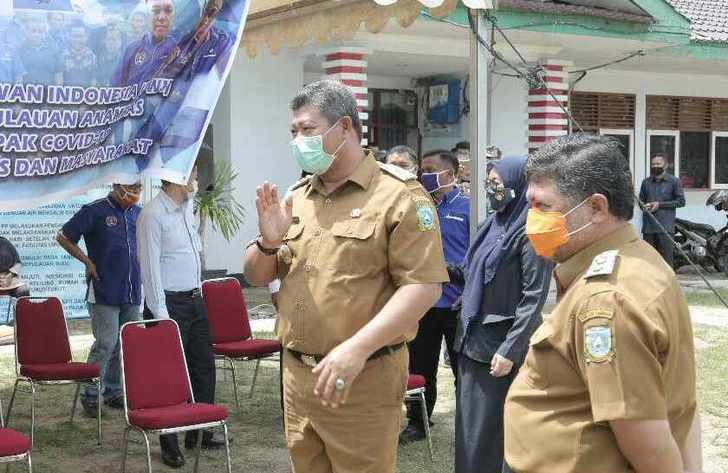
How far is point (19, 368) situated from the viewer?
20.1 ft

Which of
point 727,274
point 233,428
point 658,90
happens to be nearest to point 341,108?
point 233,428

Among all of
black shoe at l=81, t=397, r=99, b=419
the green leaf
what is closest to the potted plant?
the green leaf

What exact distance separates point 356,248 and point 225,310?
3.97 metres

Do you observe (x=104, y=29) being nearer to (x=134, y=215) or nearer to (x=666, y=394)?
(x=134, y=215)

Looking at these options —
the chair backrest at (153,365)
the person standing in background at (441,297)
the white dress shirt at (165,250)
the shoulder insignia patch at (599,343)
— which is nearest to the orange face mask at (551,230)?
the shoulder insignia patch at (599,343)

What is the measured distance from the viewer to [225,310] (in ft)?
22.7

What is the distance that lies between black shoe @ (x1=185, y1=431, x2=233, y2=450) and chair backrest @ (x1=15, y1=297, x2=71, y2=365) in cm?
98

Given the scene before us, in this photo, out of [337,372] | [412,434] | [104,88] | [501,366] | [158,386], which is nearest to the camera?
[337,372]

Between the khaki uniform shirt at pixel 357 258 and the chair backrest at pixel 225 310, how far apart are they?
3715 millimetres

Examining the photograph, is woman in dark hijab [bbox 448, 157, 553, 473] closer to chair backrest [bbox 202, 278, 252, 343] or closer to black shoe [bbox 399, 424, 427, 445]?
black shoe [bbox 399, 424, 427, 445]

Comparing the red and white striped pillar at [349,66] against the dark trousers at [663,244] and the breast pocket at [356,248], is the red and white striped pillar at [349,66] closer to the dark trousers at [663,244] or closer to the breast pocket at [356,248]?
the dark trousers at [663,244]

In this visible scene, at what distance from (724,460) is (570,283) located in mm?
4012

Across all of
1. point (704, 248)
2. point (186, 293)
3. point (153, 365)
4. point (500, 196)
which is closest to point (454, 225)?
point (186, 293)

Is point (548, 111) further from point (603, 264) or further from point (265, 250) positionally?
point (603, 264)
